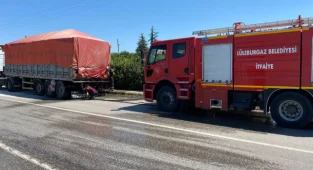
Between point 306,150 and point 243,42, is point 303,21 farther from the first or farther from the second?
point 306,150

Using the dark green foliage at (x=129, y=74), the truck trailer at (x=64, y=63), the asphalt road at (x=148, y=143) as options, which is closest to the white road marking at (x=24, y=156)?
the asphalt road at (x=148, y=143)

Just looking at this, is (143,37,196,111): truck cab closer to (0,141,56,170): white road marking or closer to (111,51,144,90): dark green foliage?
(0,141,56,170): white road marking

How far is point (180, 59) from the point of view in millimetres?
10578

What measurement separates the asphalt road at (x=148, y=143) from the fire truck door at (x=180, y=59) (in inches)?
66.2

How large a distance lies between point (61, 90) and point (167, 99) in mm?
7337

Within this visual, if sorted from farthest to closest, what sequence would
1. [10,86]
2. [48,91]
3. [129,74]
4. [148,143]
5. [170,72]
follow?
[10,86] → [129,74] → [48,91] → [170,72] → [148,143]

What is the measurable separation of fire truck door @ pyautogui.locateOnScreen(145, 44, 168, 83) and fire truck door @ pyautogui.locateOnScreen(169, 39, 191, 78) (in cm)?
32

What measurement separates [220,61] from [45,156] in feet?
19.6

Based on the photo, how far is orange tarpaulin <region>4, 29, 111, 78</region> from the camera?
15445 mm

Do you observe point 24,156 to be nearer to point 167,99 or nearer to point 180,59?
point 167,99

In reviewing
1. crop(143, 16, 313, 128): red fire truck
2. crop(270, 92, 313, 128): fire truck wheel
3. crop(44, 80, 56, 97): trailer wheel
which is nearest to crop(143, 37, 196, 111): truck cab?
crop(143, 16, 313, 128): red fire truck

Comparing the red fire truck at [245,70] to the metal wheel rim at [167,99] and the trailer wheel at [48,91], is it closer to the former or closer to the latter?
the metal wheel rim at [167,99]

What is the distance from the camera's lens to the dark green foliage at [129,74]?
63.6 feet

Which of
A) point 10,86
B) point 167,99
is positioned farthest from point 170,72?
point 10,86
